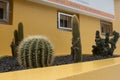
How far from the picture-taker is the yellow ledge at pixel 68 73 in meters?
2.11

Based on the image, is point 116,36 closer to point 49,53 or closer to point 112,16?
point 112,16

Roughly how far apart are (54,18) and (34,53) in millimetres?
3677

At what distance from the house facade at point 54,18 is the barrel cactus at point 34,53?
2.01 metres

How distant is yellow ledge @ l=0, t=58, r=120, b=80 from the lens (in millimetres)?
2107

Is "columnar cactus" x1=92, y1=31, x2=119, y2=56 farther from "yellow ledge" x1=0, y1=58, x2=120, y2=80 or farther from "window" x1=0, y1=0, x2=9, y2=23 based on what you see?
"yellow ledge" x1=0, y1=58, x2=120, y2=80

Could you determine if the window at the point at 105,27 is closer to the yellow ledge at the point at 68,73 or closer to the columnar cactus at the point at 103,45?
the columnar cactus at the point at 103,45

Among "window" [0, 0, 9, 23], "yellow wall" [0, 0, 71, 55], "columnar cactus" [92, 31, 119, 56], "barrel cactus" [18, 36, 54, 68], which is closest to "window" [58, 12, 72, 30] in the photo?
"yellow wall" [0, 0, 71, 55]


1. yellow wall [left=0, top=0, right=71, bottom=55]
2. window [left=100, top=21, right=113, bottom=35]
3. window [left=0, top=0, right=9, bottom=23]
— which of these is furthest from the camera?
window [left=100, top=21, right=113, bottom=35]

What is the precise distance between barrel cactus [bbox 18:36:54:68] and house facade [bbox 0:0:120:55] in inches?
79.2

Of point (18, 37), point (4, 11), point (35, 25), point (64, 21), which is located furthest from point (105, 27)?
point (18, 37)

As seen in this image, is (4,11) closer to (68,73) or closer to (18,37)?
(18,37)

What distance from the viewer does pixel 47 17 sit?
699 cm

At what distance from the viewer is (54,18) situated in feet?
23.7

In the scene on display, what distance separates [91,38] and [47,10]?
259 cm
